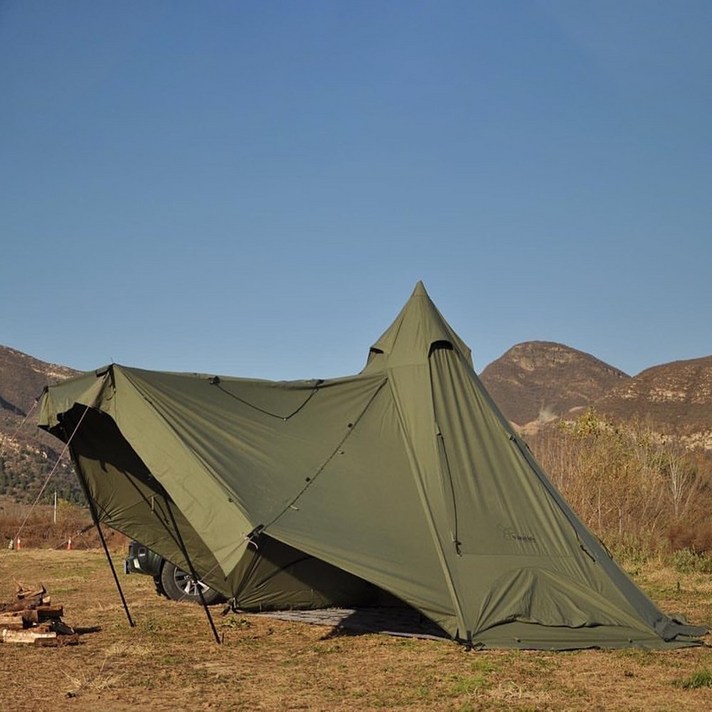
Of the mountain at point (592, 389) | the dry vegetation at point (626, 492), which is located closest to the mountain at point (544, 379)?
the mountain at point (592, 389)

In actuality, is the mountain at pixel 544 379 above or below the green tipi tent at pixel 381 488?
above

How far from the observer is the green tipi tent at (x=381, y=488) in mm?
8398

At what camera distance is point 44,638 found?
901cm

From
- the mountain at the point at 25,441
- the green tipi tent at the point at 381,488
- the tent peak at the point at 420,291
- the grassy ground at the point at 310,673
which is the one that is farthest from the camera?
the mountain at the point at 25,441

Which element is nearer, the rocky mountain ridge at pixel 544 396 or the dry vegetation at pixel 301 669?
the dry vegetation at pixel 301 669

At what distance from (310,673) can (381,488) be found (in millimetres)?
2089

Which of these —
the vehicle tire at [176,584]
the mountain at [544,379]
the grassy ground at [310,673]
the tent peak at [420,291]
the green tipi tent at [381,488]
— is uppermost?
the mountain at [544,379]

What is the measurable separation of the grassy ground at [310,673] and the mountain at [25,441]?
2255 cm

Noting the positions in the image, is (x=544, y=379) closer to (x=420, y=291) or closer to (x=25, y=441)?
(x=25, y=441)

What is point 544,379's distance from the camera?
328 ft

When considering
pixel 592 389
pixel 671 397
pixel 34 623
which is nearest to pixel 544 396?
pixel 592 389

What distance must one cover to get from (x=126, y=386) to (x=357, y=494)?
241 centimetres

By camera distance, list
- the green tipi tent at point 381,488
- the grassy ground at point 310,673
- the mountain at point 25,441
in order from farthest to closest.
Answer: the mountain at point 25,441
the green tipi tent at point 381,488
the grassy ground at point 310,673

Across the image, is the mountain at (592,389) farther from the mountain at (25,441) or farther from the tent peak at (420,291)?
the tent peak at (420,291)
